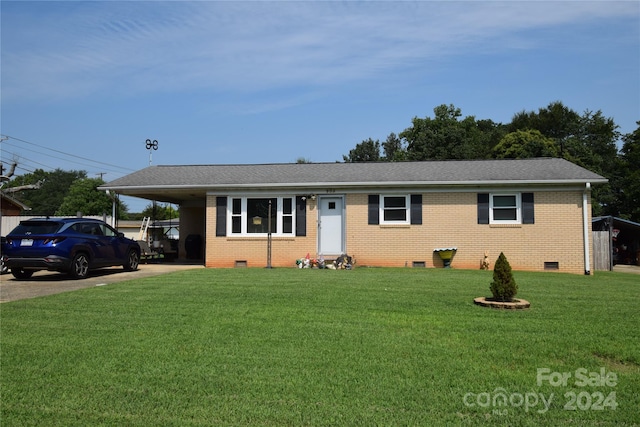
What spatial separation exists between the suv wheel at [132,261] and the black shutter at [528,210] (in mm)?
12224

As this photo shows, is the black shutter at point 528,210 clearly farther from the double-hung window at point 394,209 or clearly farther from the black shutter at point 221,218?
the black shutter at point 221,218

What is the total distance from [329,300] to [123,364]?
3.91 meters

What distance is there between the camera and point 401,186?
1616 cm

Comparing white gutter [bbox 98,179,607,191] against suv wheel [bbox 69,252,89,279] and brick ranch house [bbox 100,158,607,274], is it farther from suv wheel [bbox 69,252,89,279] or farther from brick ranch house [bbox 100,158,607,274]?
suv wheel [bbox 69,252,89,279]

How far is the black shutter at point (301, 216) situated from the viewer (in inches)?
649

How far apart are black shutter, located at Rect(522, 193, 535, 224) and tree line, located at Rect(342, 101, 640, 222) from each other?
19.8 meters

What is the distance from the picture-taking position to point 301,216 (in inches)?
→ 652

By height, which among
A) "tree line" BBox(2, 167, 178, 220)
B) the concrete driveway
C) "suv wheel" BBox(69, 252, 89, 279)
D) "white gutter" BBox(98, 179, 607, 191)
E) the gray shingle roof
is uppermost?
"tree line" BBox(2, 167, 178, 220)

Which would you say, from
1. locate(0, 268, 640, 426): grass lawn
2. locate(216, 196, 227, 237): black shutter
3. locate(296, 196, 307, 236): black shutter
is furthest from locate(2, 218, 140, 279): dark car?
locate(296, 196, 307, 236): black shutter

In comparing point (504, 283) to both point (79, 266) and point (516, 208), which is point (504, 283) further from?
point (79, 266)

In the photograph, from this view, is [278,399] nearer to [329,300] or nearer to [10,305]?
[329,300]

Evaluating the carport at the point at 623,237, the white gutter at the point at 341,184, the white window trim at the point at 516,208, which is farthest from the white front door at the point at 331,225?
the carport at the point at 623,237

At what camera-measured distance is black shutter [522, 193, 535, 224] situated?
15.7 metres

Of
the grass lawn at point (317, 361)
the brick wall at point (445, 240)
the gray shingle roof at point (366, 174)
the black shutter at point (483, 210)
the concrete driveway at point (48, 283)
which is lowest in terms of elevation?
the grass lawn at point (317, 361)
